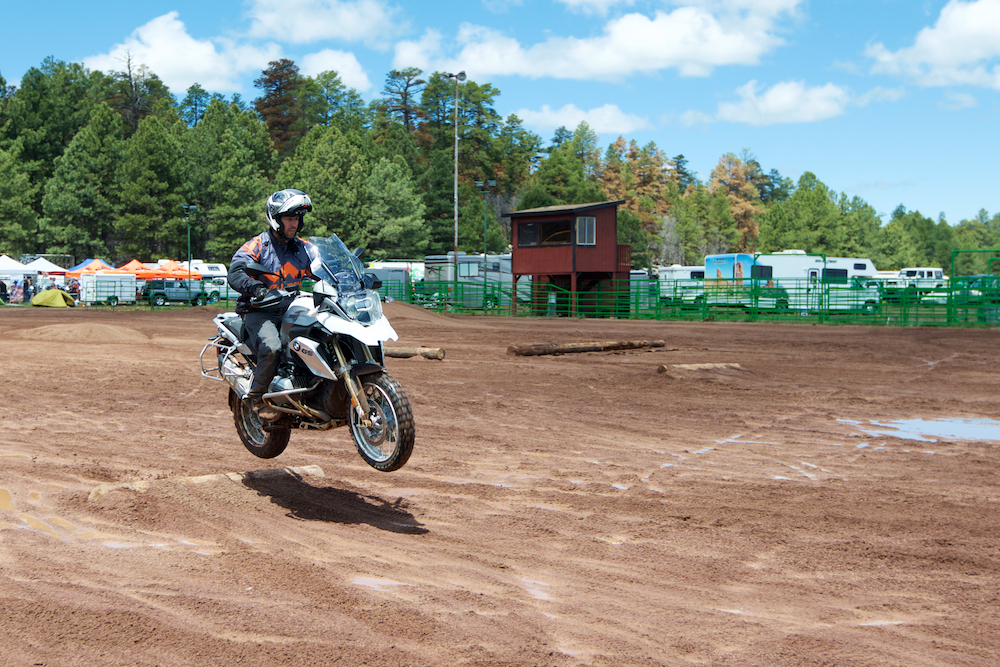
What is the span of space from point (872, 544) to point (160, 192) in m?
74.2

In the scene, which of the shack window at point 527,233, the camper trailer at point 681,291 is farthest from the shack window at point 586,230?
the camper trailer at point 681,291

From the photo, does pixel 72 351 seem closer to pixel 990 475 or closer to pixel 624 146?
pixel 990 475

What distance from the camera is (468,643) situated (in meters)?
3.88

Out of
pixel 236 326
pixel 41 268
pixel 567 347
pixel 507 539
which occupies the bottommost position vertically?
pixel 507 539

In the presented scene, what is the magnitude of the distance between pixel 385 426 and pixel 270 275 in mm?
1546

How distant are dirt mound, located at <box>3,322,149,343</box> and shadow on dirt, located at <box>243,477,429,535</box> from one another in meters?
17.0

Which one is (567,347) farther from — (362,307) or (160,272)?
(160,272)

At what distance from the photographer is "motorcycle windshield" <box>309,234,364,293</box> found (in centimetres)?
625

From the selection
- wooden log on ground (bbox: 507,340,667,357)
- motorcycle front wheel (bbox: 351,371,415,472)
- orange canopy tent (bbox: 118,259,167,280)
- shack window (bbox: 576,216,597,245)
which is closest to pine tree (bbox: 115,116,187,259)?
orange canopy tent (bbox: 118,259,167,280)

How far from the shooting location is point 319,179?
7544 centimetres

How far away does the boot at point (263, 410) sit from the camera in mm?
6625

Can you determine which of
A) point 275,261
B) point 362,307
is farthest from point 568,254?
point 362,307

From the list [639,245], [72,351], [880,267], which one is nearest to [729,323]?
[72,351]

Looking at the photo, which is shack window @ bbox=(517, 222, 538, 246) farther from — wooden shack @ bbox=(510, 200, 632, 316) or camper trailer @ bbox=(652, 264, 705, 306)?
camper trailer @ bbox=(652, 264, 705, 306)
